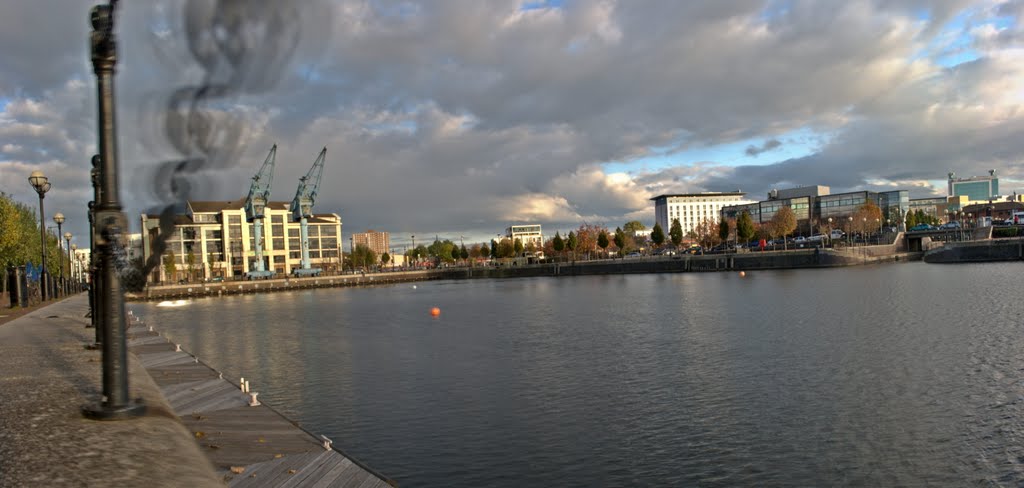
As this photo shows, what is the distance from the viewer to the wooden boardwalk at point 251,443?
13414 mm

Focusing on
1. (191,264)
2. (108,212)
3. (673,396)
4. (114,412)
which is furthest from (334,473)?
(191,264)

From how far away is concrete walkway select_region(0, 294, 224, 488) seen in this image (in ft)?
31.3

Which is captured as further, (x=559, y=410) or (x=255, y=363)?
(x=255, y=363)

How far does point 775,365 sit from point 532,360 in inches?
429

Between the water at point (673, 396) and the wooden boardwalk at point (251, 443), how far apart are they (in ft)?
8.78

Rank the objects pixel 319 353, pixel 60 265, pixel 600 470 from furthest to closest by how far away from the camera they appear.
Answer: pixel 60 265, pixel 319 353, pixel 600 470

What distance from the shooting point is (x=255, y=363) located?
36156 millimetres

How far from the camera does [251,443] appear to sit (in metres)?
15.4

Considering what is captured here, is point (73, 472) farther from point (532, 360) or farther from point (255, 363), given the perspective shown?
point (255, 363)

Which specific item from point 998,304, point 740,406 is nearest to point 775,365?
point 740,406

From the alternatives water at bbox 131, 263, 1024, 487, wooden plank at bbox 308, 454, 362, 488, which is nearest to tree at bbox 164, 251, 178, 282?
water at bbox 131, 263, 1024, 487

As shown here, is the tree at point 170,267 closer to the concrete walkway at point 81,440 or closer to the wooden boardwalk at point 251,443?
the wooden boardwalk at point 251,443

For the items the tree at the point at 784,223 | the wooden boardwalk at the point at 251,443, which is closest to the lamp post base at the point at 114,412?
the wooden boardwalk at the point at 251,443

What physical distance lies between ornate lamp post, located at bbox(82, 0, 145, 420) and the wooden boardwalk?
3.08 m
